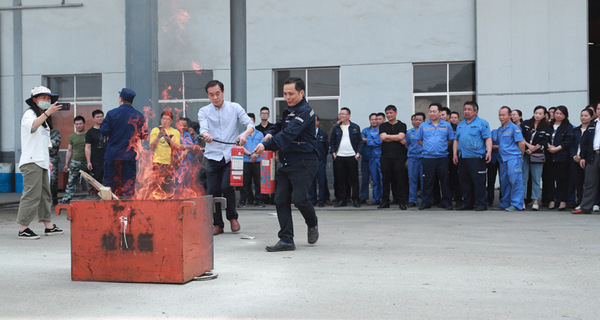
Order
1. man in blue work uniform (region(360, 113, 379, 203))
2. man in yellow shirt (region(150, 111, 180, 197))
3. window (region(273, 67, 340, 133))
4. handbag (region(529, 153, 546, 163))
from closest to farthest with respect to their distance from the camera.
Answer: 1. man in yellow shirt (region(150, 111, 180, 197))
2. handbag (region(529, 153, 546, 163))
3. man in blue work uniform (region(360, 113, 379, 203))
4. window (region(273, 67, 340, 133))

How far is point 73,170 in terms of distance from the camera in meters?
12.1

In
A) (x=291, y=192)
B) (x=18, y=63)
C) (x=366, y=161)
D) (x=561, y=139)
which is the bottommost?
(x=291, y=192)

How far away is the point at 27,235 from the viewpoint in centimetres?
788

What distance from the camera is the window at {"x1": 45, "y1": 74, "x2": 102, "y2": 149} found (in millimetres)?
18625

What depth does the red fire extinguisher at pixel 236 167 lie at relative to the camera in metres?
7.40

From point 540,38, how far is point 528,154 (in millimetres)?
5259

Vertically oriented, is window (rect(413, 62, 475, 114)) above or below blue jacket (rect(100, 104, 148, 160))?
above

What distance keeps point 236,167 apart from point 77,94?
Result: 1315cm

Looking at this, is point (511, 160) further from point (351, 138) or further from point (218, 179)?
point (218, 179)

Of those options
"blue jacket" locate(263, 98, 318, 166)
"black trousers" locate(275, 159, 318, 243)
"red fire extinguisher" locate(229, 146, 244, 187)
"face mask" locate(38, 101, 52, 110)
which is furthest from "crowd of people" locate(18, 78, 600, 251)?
"black trousers" locate(275, 159, 318, 243)

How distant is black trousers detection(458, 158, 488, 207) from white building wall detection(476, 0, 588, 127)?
4.80 metres

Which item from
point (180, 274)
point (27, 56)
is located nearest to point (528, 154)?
point (180, 274)

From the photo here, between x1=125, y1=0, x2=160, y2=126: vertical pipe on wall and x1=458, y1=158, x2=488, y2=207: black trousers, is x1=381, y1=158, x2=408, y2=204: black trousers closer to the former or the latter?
x1=458, y1=158, x2=488, y2=207: black trousers

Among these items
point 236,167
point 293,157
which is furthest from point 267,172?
point 236,167
